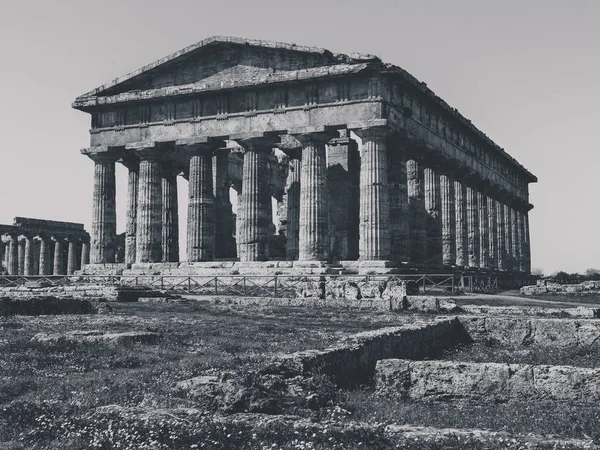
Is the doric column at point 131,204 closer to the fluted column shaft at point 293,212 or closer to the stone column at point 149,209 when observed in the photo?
the stone column at point 149,209

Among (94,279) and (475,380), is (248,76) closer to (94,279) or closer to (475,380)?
(94,279)

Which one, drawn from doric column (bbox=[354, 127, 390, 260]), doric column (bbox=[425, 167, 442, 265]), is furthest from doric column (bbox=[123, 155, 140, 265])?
doric column (bbox=[425, 167, 442, 265])

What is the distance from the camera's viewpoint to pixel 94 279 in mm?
36594

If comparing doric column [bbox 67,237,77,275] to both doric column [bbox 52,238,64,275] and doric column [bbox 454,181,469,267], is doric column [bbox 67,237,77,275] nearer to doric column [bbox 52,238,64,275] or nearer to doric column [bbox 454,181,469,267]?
doric column [bbox 52,238,64,275]

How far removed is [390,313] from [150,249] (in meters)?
21.0

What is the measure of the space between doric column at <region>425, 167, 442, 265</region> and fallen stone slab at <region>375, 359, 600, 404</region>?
31.9 meters

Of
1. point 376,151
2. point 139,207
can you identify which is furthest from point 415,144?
point 139,207

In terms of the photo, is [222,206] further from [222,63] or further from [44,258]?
[44,258]

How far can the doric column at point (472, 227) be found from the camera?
149ft

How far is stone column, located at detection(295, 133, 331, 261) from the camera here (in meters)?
32.7

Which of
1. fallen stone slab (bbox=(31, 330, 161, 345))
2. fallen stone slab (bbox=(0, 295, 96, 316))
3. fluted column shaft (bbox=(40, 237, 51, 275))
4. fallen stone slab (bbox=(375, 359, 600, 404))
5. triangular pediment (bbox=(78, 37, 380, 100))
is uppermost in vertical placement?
triangular pediment (bbox=(78, 37, 380, 100))

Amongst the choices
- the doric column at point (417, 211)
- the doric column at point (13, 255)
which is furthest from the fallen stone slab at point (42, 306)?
the doric column at point (13, 255)

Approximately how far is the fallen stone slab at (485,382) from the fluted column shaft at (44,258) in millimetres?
57679

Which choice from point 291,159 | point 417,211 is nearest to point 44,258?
point 291,159
